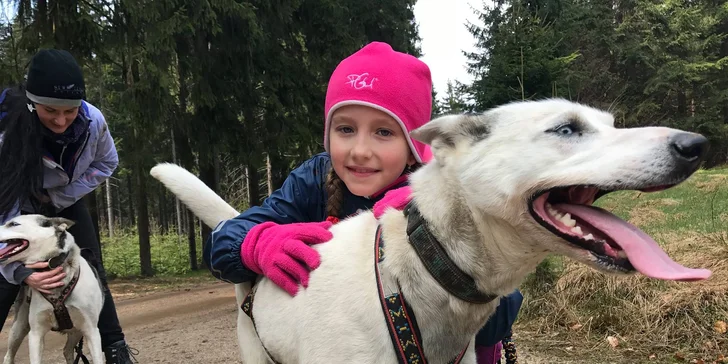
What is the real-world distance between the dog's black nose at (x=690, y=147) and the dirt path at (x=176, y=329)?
470cm

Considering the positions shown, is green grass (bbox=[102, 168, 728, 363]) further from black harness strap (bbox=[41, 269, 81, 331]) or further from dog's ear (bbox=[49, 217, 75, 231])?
dog's ear (bbox=[49, 217, 75, 231])

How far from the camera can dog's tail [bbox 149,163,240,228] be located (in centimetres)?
262

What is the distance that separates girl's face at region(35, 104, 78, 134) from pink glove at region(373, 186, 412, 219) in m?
2.64

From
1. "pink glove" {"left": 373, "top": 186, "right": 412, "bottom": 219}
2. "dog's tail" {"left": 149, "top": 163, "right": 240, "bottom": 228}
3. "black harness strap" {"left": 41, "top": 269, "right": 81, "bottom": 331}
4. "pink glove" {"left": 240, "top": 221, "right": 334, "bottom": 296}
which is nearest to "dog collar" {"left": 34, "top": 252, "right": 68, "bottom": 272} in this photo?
"black harness strap" {"left": 41, "top": 269, "right": 81, "bottom": 331}

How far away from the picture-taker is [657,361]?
4.43 meters

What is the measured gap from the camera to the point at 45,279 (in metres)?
4.00

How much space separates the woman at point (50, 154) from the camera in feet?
11.3

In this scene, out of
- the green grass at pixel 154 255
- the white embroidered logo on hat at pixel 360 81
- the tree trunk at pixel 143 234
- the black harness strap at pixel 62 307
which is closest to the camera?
the white embroidered logo on hat at pixel 360 81

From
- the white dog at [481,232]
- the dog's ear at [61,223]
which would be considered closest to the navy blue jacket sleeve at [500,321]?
the white dog at [481,232]

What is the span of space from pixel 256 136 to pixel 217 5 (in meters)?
3.64

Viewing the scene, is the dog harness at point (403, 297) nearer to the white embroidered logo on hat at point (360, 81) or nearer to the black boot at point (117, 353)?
the white embroidered logo on hat at point (360, 81)

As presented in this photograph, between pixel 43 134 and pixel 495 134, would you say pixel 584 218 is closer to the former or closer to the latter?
pixel 495 134

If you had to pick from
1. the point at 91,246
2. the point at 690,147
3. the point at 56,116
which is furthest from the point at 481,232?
the point at 91,246

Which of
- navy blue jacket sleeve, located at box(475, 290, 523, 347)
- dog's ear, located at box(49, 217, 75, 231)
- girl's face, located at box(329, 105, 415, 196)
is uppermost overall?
girl's face, located at box(329, 105, 415, 196)
